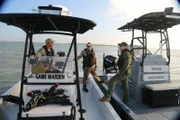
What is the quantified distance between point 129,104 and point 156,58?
1.45 meters

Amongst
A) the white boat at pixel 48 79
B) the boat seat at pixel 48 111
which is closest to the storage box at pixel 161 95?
the white boat at pixel 48 79

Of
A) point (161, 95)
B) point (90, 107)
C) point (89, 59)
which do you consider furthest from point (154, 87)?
point (89, 59)

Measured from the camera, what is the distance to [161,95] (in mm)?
3822

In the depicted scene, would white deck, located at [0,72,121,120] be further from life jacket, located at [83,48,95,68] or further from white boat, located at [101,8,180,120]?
life jacket, located at [83,48,95,68]

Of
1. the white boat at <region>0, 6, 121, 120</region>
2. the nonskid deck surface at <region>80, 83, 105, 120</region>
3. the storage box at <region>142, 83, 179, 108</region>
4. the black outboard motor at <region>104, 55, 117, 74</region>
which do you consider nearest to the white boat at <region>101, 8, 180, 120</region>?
the storage box at <region>142, 83, 179, 108</region>

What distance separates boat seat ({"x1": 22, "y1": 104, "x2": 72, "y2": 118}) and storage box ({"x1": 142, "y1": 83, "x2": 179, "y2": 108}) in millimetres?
2344

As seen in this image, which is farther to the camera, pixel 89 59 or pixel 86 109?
pixel 89 59

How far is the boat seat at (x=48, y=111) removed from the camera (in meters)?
2.08

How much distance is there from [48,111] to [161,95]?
2811mm

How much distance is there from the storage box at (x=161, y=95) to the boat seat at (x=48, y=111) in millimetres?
2344

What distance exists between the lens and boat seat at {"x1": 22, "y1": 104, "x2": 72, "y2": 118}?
6.84 feet

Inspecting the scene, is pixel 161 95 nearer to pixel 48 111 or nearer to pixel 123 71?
pixel 123 71

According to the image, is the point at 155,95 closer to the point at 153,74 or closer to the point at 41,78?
the point at 153,74

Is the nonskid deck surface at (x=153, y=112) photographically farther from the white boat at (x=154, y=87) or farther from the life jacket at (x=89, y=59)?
the life jacket at (x=89, y=59)
